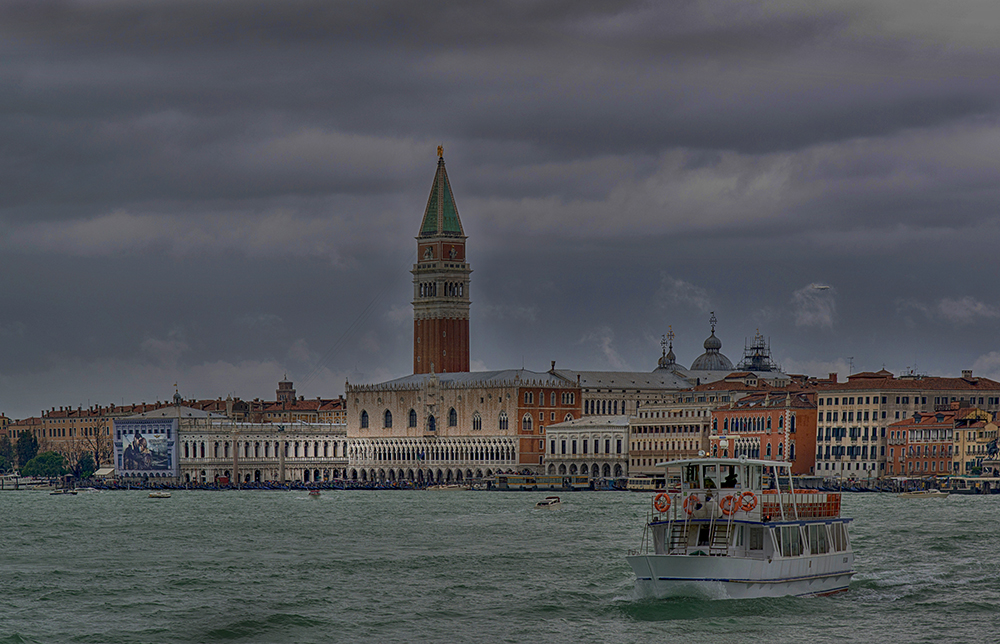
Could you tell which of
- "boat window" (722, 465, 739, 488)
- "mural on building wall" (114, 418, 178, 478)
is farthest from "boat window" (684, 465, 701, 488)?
"mural on building wall" (114, 418, 178, 478)

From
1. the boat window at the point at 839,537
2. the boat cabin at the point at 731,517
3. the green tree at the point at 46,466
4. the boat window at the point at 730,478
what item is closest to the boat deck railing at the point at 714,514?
the boat cabin at the point at 731,517

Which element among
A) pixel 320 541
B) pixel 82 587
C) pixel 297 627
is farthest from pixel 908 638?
pixel 320 541

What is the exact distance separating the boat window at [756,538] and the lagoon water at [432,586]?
1238 millimetres

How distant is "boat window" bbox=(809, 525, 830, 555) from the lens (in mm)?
41750

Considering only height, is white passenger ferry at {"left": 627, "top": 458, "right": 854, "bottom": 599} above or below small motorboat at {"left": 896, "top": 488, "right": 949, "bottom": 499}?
above

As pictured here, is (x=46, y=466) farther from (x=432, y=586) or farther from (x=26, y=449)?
(x=432, y=586)

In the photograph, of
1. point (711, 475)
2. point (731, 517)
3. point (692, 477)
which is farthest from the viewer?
point (692, 477)

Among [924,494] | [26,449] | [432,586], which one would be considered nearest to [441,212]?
[26,449]

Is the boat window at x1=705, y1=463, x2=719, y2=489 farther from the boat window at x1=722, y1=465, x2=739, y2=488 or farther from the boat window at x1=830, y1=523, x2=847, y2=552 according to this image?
the boat window at x1=830, y1=523, x2=847, y2=552

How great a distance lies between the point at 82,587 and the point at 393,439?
376 feet

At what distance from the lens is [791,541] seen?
4066 centimetres

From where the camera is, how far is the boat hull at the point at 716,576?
1527 inches

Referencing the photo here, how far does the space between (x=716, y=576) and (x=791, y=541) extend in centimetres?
269

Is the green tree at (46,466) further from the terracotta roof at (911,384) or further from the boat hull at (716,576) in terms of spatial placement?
the boat hull at (716,576)
